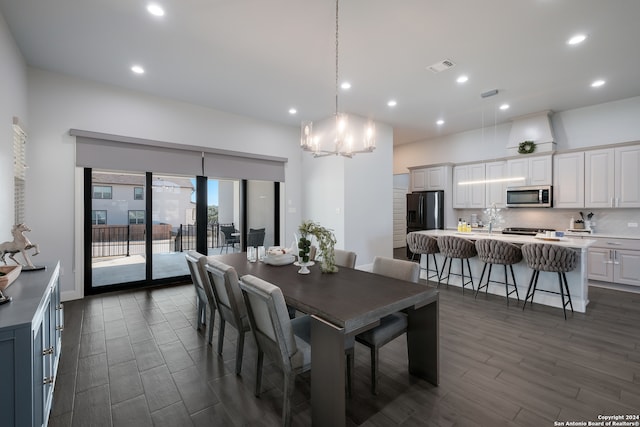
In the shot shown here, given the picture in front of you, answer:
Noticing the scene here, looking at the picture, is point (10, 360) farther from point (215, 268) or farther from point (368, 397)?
point (368, 397)

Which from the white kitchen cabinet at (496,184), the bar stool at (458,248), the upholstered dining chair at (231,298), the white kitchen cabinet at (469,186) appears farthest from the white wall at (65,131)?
the white kitchen cabinet at (496,184)

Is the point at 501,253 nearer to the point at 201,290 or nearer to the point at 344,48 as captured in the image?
the point at 344,48

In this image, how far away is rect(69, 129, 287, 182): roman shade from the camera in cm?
403

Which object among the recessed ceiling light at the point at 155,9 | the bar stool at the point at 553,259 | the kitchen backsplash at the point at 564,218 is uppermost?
the recessed ceiling light at the point at 155,9

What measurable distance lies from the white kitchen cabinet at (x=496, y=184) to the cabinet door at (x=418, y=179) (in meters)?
1.43

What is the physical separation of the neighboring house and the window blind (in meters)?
0.76

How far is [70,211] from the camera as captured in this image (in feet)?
12.8

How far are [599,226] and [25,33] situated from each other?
8.71m

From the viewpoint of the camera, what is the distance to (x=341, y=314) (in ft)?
5.06

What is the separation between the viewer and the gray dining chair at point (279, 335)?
1608mm

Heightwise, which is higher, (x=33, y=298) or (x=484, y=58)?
(x=484, y=58)

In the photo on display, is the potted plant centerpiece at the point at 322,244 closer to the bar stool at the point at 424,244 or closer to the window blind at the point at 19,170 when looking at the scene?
the bar stool at the point at 424,244

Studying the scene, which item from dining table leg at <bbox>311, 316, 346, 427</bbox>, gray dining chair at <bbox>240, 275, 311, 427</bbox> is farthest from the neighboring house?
dining table leg at <bbox>311, 316, 346, 427</bbox>

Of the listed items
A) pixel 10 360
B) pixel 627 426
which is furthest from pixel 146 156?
pixel 627 426
